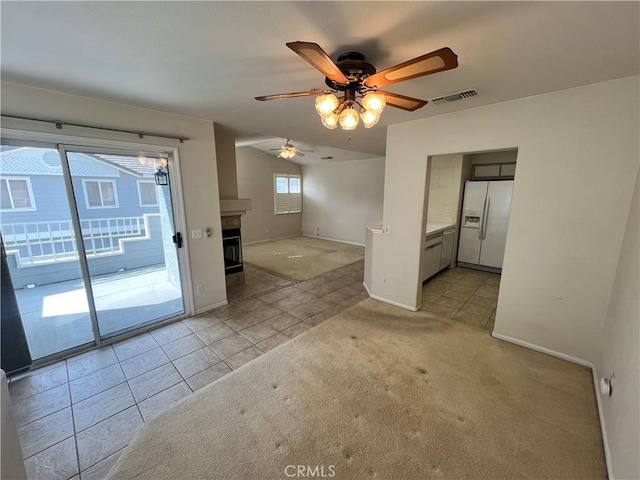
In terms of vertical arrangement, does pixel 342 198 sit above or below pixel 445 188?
below

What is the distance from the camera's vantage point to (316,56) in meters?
1.17

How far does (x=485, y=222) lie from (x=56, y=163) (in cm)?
619

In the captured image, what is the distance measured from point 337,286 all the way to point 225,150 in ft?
9.74

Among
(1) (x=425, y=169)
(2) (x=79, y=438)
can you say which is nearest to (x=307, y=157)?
(1) (x=425, y=169)

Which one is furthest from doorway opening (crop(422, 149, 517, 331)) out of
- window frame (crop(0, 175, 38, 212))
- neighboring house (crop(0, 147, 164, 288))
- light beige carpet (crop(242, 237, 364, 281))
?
window frame (crop(0, 175, 38, 212))

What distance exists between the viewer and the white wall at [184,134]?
2.15 metres

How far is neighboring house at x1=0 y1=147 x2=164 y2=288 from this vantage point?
2303mm

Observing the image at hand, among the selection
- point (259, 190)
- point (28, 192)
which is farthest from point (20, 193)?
point (259, 190)

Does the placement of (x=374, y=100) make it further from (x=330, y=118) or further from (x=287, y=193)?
(x=287, y=193)

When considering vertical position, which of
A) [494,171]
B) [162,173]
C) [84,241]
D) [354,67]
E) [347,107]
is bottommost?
[84,241]

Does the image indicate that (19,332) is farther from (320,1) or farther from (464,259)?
(464,259)

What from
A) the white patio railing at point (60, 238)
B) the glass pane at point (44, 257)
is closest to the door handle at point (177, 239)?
the white patio railing at point (60, 238)

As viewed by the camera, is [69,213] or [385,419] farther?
[69,213]

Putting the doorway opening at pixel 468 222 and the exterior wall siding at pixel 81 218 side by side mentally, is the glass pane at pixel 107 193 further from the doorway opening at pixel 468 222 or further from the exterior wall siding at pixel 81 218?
the doorway opening at pixel 468 222
